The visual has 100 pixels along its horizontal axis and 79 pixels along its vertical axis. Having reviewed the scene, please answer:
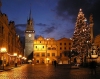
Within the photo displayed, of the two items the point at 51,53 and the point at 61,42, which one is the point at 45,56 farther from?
the point at 61,42

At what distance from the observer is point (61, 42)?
124438mm

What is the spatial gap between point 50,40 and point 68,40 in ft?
32.7

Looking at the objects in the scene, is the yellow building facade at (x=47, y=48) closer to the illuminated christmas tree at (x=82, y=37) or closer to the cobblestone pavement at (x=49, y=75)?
the illuminated christmas tree at (x=82, y=37)

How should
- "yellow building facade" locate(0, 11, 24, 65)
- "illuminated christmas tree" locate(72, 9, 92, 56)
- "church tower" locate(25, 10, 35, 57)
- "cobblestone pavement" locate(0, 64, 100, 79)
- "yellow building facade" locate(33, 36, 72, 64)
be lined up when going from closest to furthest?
"cobblestone pavement" locate(0, 64, 100, 79)
"yellow building facade" locate(0, 11, 24, 65)
"illuminated christmas tree" locate(72, 9, 92, 56)
"yellow building facade" locate(33, 36, 72, 64)
"church tower" locate(25, 10, 35, 57)

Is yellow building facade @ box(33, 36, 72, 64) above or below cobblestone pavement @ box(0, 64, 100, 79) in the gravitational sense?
above

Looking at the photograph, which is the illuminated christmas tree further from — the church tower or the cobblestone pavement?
the church tower

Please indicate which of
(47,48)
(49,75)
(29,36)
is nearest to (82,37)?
(49,75)

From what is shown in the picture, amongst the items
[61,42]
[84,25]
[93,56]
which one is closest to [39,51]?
[61,42]

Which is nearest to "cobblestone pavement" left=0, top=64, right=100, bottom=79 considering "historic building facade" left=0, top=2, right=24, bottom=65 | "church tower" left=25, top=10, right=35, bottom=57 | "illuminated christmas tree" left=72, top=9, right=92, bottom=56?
"historic building facade" left=0, top=2, right=24, bottom=65

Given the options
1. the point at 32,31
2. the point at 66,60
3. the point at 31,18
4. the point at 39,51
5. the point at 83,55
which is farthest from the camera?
the point at 31,18

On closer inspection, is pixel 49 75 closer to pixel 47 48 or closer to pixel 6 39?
pixel 6 39

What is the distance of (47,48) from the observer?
124m

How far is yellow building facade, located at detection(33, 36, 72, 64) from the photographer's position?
122938 mm

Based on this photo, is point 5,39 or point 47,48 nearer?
point 5,39
